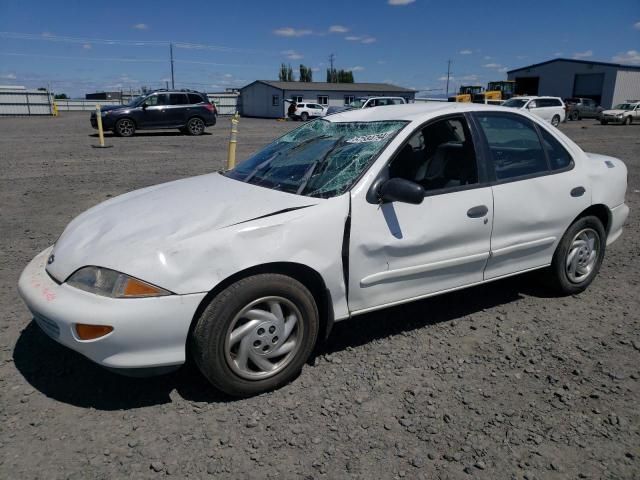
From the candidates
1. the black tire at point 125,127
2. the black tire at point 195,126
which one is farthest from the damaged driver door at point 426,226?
the black tire at point 195,126

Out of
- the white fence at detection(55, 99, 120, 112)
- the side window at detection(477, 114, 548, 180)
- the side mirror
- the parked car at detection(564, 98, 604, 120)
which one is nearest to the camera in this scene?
the side mirror

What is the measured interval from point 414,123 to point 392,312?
1.52 meters

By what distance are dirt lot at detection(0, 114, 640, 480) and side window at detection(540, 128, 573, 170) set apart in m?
1.14

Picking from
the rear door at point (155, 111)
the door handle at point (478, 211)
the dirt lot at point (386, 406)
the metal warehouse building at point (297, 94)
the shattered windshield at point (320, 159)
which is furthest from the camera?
the metal warehouse building at point (297, 94)

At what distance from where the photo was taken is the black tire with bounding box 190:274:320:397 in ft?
8.43

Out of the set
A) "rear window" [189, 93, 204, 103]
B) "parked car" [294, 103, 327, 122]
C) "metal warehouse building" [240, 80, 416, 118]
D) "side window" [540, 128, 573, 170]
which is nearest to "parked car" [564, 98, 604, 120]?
"parked car" [294, 103, 327, 122]

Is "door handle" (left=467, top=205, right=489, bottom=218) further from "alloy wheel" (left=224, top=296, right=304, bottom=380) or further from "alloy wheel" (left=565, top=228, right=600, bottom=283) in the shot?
"alloy wheel" (left=224, top=296, right=304, bottom=380)

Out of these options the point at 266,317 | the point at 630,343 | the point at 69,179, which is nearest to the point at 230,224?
the point at 266,317

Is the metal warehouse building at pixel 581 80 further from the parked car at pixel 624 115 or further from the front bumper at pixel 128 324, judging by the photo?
the front bumper at pixel 128 324

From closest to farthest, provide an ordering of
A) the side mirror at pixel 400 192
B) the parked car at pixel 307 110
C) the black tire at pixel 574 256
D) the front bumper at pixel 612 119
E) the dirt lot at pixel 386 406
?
the dirt lot at pixel 386 406 < the side mirror at pixel 400 192 < the black tire at pixel 574 256 < the front bumper at pixel 612 119 < the parked car at pixel 307 110

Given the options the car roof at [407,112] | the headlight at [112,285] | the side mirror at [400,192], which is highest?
the car roof at [407,112]

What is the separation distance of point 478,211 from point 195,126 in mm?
20282

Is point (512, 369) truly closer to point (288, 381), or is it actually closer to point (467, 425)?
point (467, 425)

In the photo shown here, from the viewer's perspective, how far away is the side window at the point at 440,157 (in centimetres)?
344
